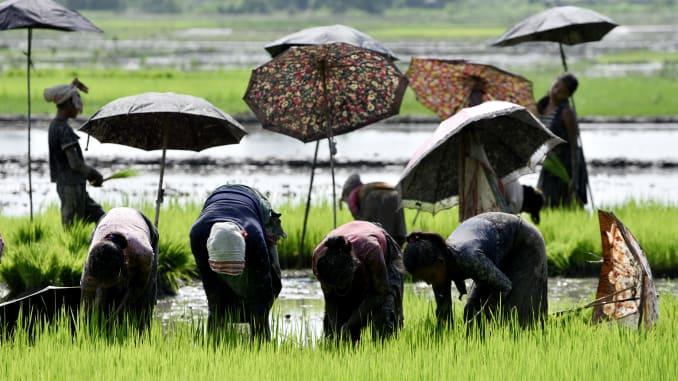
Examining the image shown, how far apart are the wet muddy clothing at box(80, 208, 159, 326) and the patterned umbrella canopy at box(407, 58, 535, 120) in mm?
4270

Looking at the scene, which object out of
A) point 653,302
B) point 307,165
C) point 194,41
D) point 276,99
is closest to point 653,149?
point 307,165

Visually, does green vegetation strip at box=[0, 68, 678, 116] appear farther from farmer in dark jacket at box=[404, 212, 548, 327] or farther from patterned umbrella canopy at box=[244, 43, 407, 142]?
farmer in dark jacket at box=[404, 212, 548, 327]

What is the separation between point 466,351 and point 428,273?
470 millimetres

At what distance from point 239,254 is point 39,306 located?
153 cm

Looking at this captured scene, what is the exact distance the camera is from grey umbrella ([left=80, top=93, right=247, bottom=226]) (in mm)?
9055

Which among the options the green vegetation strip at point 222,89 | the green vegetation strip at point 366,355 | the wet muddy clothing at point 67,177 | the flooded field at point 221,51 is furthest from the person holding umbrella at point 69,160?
the flooded field at point 221,51

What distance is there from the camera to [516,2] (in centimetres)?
9800

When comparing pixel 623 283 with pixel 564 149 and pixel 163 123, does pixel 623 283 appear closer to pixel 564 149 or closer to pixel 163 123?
pixel 163 123

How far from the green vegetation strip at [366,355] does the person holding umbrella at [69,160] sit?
134 inches

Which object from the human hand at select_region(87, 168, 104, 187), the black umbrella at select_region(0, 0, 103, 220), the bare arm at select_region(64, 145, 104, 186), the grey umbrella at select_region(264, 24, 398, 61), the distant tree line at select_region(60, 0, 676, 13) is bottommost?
the human hand at select_region(87, 168, 104, 187)

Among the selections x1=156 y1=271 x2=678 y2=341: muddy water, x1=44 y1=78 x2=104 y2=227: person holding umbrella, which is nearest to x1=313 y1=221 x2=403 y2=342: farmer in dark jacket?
x1=156 y1=271 x2=678 y2=341: muddy water

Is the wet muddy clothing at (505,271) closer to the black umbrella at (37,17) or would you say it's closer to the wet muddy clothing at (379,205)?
the wet muddy clothing at (379,205)

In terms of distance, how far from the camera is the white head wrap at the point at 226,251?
696 centimetres

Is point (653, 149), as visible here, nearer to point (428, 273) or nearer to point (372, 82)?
point (372, 82)
